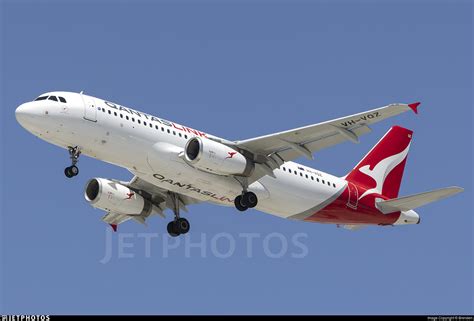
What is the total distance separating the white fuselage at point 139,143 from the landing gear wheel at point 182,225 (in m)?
2.76

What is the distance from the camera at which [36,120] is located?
42.0 metres

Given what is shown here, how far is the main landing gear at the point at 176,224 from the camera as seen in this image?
4884cm

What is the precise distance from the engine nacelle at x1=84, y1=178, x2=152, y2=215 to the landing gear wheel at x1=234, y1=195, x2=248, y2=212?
5.80 m

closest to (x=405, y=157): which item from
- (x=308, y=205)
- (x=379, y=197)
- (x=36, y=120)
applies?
(x=379, y=197)

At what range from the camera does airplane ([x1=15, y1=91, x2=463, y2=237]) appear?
4253 centimetres

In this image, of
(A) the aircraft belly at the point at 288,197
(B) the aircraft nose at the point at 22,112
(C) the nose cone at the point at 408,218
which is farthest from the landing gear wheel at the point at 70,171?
(C) the nose cone at the point at 408,218

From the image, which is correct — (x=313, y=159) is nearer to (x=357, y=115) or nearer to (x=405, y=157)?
(x=357, y=115)

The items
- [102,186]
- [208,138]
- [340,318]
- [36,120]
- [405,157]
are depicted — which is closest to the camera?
[340,318]

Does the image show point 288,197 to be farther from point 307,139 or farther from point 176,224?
point 176,224

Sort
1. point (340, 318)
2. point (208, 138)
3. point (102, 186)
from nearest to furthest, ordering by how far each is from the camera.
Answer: point (340, 318), point (208, 138), point (102, 186)

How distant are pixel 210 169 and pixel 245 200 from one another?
7.77 ft

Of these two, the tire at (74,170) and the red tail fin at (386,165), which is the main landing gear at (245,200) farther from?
the red tail fin at (386,165)

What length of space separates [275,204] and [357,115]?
682cm

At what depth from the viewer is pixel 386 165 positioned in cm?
5297
